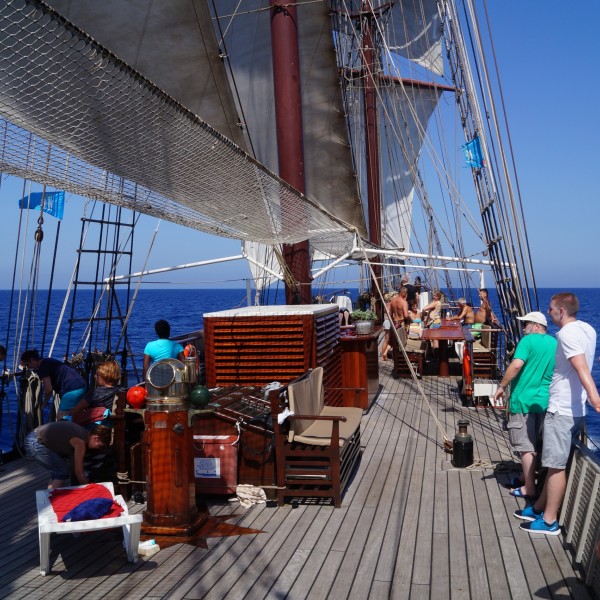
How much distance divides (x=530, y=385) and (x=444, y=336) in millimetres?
5470

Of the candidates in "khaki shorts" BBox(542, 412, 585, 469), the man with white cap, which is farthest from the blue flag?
"khaki shorts" BBox(542, 412, 585, 469)

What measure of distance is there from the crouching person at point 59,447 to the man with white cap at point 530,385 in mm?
2871

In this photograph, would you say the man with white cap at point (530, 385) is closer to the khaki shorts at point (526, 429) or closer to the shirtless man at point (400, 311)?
the khaki shorts at point (526, 429)

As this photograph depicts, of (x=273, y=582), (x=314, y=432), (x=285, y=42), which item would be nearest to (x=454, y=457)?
(x=314, y=432)

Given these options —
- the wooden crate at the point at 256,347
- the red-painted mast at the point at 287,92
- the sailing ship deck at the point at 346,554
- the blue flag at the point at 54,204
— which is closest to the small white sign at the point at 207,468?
the sailing ship deck at the point at 346,554

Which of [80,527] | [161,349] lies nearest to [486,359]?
[161,349]

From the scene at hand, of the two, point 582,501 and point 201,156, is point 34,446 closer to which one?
point 201,156

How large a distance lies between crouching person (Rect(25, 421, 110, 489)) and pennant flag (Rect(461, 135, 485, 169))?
6.84m

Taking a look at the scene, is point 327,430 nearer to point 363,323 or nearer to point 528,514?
point 528,514

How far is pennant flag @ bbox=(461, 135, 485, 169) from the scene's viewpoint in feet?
32.7

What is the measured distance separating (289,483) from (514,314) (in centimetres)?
383

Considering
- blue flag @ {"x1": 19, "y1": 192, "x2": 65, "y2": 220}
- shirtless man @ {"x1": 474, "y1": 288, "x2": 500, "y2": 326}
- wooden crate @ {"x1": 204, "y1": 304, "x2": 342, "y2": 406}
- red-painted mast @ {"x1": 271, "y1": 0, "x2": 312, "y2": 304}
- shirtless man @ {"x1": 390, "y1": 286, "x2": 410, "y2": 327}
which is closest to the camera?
wooden crate @ {"x1": 204, "y1": 304, "x2": 342, "y2": 406}

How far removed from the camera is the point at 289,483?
17.5 ft

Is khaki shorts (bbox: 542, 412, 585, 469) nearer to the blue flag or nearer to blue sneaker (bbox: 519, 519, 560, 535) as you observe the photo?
blue sneaker (bbox: 519, 519, 560, 535)
